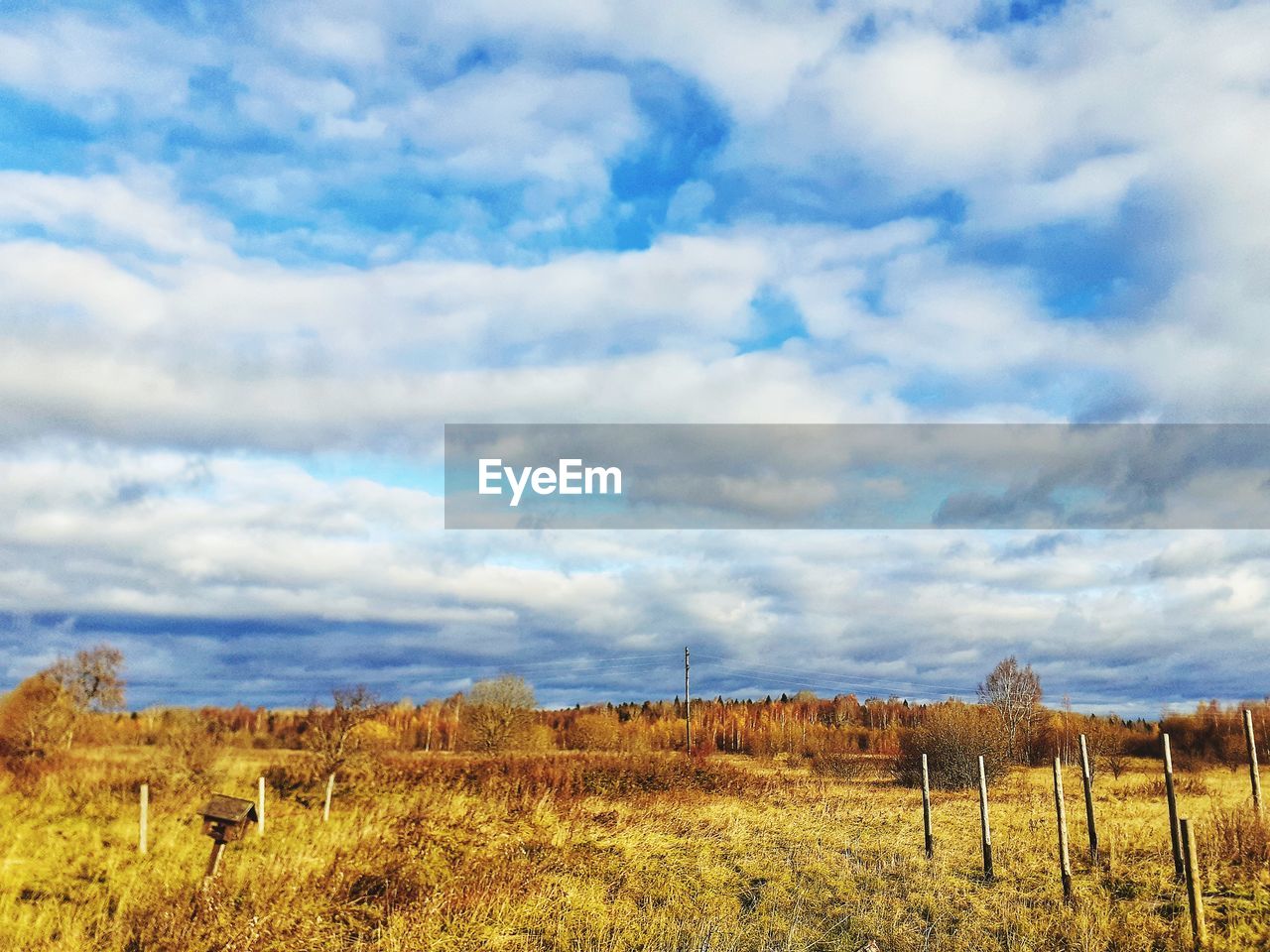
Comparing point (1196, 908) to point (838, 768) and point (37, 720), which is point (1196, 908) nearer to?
point (838, 768)

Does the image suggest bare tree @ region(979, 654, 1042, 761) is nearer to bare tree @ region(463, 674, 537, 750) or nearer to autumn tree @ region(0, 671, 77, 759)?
bare tree @ region(463, 674, 537, 750)

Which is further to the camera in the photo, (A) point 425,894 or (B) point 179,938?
(A) point 425,894

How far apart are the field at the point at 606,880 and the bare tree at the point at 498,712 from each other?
35939mm

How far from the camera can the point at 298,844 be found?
71.8 ft

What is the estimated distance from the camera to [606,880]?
1731 cm

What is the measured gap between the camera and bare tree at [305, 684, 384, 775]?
34.2 metres

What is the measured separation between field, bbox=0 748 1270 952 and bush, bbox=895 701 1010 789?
876 centimetres

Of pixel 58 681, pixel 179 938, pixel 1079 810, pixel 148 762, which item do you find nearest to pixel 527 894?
pixel 179 938

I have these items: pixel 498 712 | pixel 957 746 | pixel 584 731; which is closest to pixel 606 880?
pixel 957 746

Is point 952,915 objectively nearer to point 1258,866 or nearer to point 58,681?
point 1258,866

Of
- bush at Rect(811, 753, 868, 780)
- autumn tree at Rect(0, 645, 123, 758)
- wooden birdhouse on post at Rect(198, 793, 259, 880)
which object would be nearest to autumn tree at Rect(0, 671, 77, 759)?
autumn tree at Rect(0, 645, 123, 758)

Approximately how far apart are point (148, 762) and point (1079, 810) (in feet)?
108

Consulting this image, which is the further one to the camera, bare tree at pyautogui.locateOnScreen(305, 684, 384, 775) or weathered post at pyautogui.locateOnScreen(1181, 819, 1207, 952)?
bare tree at pyautogui.locateOnScreen(305, 684, 384, 775)

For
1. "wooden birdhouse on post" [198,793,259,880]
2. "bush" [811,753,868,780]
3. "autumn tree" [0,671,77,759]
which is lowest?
Result: "bush" [811,753,868,780]
